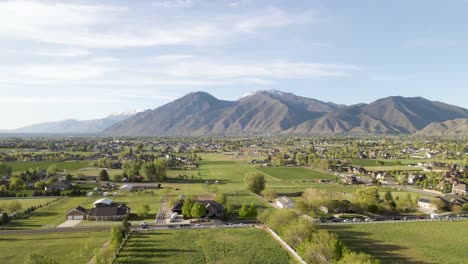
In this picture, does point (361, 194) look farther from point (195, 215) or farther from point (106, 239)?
point (106, 239)

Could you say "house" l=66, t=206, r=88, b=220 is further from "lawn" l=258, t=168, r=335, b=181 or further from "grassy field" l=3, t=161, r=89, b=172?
"grassy field" l=3, t=161, r=89, b=172

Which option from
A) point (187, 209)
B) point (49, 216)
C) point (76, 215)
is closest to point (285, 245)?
point (187, 209)

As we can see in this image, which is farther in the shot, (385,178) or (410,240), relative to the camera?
(385,178)

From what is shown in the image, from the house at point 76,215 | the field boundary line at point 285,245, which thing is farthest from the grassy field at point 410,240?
the house at point 76,215

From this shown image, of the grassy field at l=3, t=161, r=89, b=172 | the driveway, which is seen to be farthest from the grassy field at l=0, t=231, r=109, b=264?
the grassy field at l=3, t=161, r=89, b=172

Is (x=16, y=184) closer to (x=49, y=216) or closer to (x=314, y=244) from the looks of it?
(x=49, y=216)
